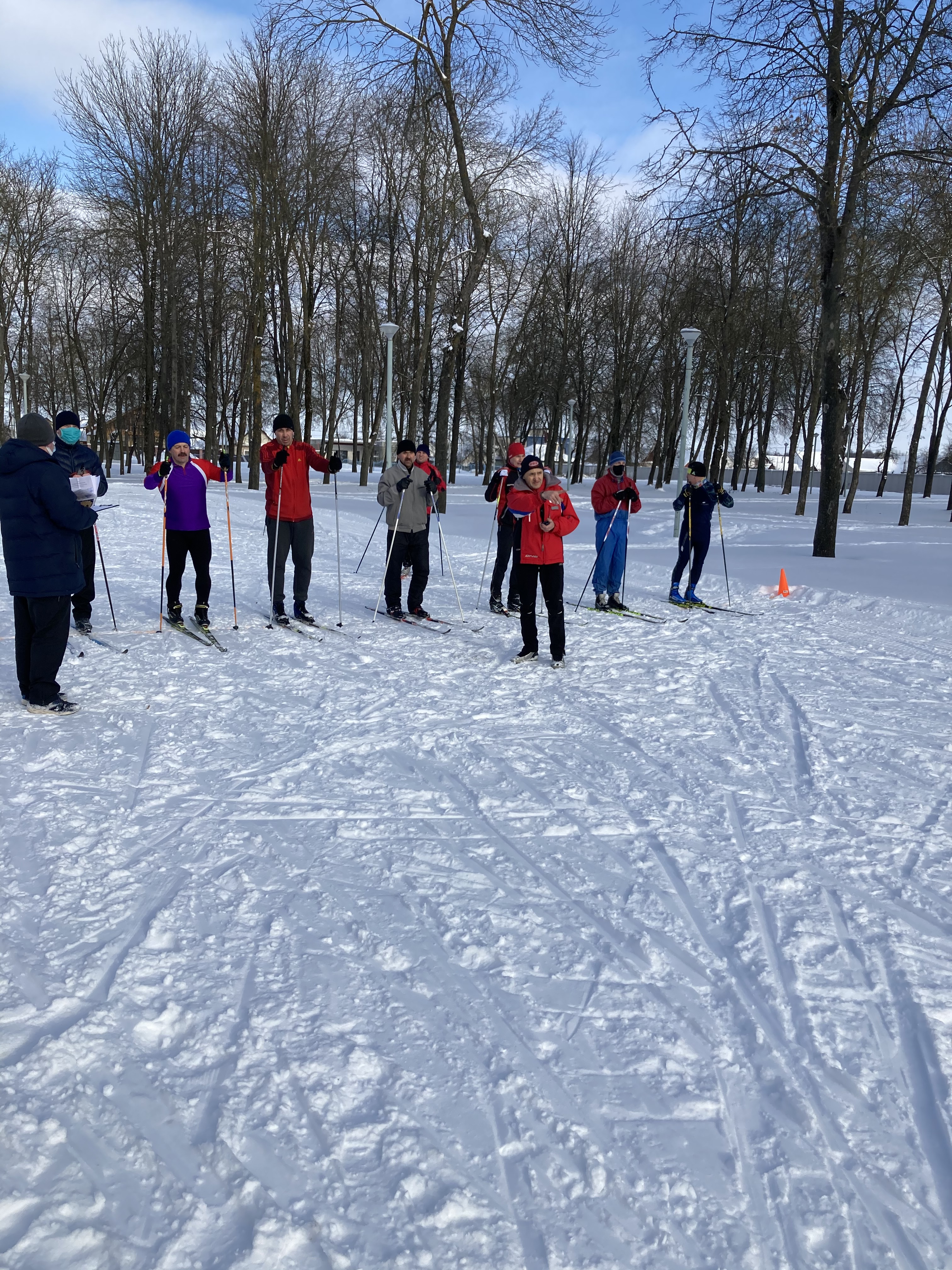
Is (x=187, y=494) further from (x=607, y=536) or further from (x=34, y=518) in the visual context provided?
(x=607, y=536)

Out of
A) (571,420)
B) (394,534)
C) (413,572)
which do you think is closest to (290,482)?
(394,534)

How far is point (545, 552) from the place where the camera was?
757 centimetres

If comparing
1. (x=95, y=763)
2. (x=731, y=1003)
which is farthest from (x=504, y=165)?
(x=731, y=1003)

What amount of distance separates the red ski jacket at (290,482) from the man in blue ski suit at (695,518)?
15.3ft

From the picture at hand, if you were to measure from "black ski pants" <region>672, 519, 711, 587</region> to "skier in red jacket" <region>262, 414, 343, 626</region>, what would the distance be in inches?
191

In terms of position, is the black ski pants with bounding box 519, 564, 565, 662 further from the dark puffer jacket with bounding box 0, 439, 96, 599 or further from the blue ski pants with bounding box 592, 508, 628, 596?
the dark puffer jacket with bounding box 0, 439, 96, 599

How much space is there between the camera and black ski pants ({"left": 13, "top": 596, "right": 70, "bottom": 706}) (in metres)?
5.82

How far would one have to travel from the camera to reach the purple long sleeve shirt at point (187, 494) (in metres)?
8.27

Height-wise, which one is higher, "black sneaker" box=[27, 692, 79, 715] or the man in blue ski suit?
the man in blue ski suit

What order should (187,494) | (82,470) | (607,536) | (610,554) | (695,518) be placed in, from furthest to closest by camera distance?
(695,518) → (610,554) → (607,536) → (187,494) → (82,470)

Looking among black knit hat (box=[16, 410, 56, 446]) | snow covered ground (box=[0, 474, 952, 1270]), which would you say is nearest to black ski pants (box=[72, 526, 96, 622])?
snow covered ground (box=[0, 474, 952, 1270])

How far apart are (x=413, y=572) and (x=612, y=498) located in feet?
8.75

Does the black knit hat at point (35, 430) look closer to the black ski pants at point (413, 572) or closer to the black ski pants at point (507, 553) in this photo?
the black ski pants at point (413, 572)

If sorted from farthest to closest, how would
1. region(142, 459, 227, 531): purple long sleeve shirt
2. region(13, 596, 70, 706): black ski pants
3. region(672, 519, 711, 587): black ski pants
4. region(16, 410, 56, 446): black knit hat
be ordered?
region(672, 519, 711, 587): black ski pants
region(142, 459, 227, 531): purple long sleeve shirt
region(13, 596, 70, 706): black ski pants
region(16, 410, 56, 446): black knit hat
